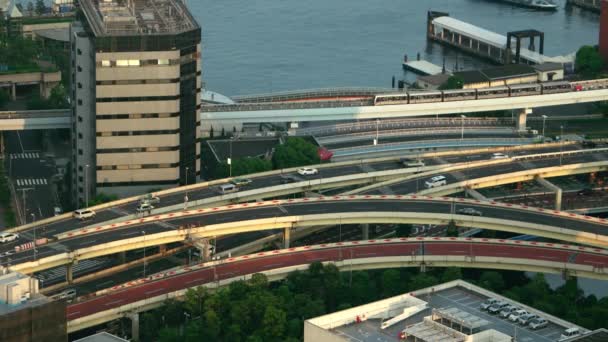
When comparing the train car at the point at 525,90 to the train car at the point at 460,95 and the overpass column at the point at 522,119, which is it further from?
the train car at the point at 460,95

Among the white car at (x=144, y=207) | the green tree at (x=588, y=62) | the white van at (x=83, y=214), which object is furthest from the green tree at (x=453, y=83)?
the white van at (x=83, y=214)

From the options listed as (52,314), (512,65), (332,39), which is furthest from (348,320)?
(332,39)

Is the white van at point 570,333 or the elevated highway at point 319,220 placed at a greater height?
the white van at point 570,333

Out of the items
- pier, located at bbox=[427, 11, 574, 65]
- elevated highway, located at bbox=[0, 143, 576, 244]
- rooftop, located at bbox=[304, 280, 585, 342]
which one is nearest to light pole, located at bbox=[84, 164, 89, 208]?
elevated highway, located at bbox=[0, 143, 576, 244]

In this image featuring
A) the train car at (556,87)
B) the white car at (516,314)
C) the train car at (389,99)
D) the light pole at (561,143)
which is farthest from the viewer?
the train car at (556,87)

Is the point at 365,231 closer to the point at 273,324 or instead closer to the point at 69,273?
the point at 273,324

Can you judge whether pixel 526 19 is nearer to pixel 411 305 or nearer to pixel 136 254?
pixel 136 254

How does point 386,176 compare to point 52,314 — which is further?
point 386,176
